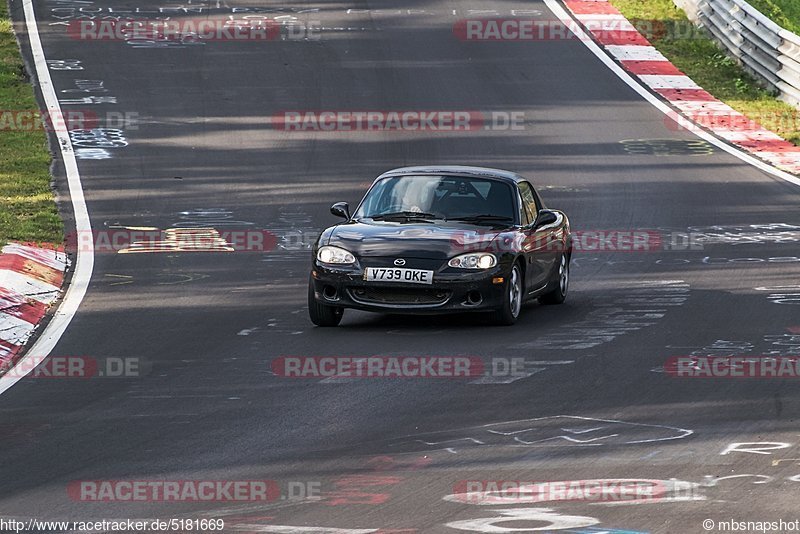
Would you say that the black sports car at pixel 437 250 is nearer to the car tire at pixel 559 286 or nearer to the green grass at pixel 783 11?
the car tire at pixel 559 286

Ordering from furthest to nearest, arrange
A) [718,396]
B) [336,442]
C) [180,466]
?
[718,396] < [336,442] < [180,466]

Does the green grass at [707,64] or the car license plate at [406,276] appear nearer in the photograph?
the car license plate at [406,276]

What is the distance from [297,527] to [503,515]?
0.99m

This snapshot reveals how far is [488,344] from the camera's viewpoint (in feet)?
37.1

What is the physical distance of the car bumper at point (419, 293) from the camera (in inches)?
465

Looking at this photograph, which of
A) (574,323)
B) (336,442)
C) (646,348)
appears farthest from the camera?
(574,323)

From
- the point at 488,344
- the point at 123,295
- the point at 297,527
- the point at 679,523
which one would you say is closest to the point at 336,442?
the point at 297,527

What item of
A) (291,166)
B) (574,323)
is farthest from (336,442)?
(291,166)

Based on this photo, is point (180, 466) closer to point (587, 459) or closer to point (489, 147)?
point (587, 459)

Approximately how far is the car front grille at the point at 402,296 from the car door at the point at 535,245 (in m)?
1.14

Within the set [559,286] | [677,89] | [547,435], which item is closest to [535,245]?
[559,286]

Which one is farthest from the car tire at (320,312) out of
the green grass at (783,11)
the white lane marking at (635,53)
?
the green grass at (783,11)

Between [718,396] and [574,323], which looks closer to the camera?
[718,396]

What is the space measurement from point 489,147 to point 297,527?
584 inches
